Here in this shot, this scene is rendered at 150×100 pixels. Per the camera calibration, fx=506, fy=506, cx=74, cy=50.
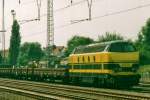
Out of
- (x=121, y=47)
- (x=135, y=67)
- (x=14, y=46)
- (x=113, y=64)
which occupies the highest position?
(x=14, y=46)

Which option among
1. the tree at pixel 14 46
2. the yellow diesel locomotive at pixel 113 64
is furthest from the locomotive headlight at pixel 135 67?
the tree at pixel 14 46

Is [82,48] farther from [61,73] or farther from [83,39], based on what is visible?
[83,39]

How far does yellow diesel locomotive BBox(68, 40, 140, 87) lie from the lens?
108 feet

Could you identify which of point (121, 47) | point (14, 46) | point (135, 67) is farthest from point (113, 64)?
point (14, 46)

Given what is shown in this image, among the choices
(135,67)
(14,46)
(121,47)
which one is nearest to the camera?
(135,67)

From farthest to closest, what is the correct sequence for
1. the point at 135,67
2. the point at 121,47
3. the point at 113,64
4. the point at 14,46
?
1. the point at 14,46
2. the point at 121,47
3. the point at 135,67
4. the point at 113,64

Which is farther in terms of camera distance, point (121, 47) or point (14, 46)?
point (14, 46)

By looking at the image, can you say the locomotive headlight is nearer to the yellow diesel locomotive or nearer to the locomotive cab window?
the yellow diesel locomotive

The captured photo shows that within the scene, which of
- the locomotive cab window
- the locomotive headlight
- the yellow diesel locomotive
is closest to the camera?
the yellow diesel locomotive

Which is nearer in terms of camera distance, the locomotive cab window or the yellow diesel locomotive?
the yellow diesel locomotive

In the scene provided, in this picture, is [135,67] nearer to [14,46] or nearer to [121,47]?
[121,47]

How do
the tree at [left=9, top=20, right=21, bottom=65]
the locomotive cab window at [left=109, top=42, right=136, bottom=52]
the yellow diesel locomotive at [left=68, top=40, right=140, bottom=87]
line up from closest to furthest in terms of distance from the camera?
1. the yellow diesel locomotive at [left=68, top=40, right=140, bottom=87]
2. the locomotive cab window at [left=109, top=42, right=136, bottom=52]
3. the tree at [left=9, top=20, right=21, bottom=65]

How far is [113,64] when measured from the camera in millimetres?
33125

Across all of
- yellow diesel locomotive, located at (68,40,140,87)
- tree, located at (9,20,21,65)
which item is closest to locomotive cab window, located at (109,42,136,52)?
yellow diesel locomotive, located at (68,40,140,87)
